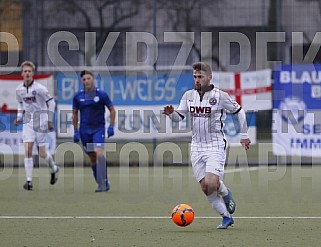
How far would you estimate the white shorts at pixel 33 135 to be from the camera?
16000mm

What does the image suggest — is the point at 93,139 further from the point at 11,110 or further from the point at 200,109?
the point at 11,110

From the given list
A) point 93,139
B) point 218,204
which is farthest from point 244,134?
point 93,139

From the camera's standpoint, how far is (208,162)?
415 inches

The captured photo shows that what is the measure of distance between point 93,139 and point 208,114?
5.11 metres

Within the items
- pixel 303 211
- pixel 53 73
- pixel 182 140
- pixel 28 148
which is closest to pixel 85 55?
pixel 53 73

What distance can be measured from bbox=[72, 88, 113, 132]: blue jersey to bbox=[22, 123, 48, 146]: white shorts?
37.1 inches

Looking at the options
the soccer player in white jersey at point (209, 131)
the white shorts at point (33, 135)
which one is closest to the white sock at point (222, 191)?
the soccer player in white jersey at point (209, 131)

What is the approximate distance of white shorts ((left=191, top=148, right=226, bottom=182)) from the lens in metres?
10.5

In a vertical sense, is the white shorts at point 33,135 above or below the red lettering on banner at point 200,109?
below

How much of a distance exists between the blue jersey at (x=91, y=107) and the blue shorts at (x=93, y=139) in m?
0.07

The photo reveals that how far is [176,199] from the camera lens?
14.2m

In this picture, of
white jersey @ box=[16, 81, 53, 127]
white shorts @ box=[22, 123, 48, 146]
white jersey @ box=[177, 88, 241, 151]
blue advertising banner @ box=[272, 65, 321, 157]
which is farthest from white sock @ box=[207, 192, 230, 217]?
blue advertising banner @ box=[272, 65, 321, 157]

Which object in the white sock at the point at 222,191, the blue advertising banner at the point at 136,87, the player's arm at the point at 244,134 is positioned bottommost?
the white sock at the point at 222,191

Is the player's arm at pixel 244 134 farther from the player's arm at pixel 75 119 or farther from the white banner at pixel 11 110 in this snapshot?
the white banner at pixel 11 110
